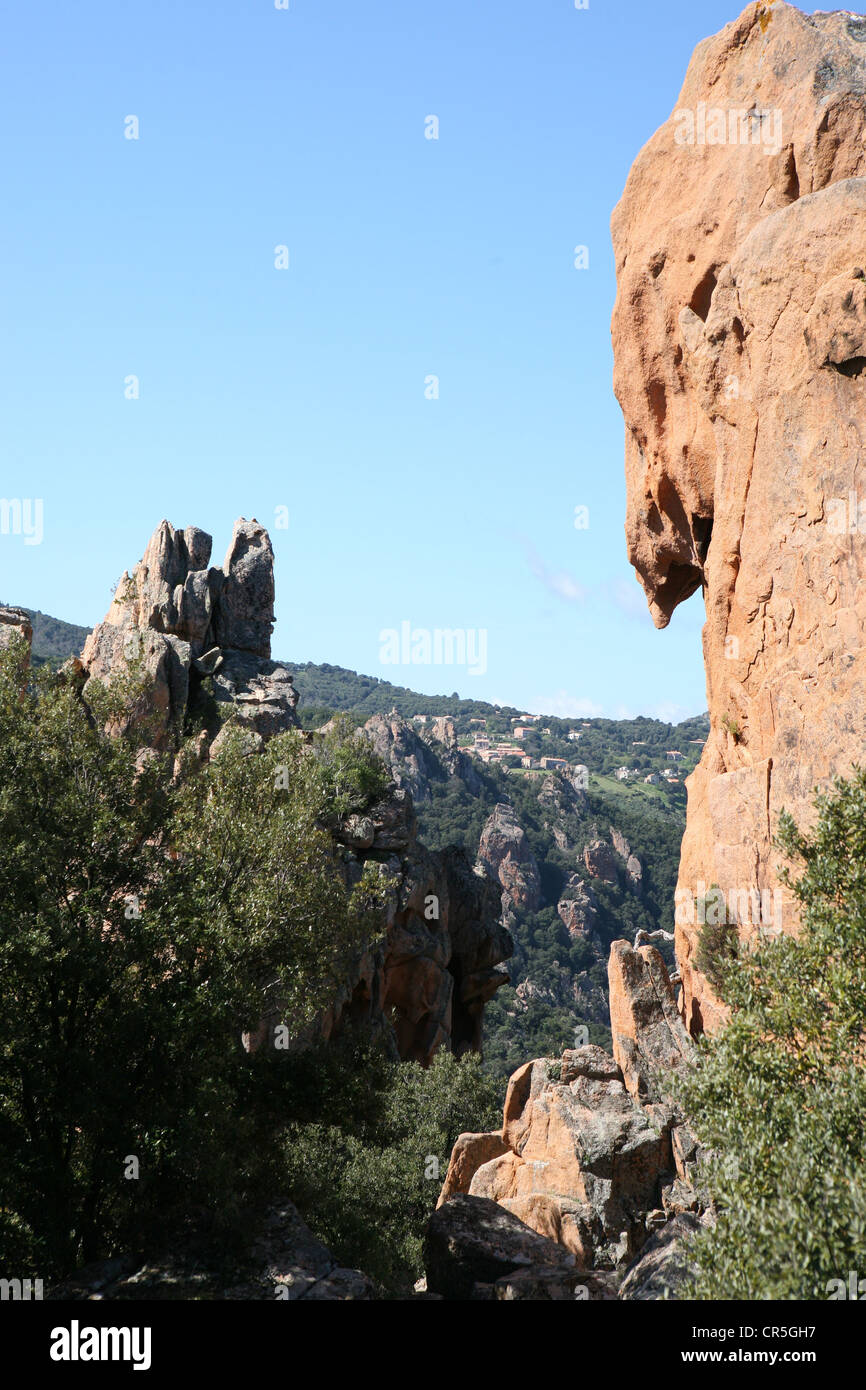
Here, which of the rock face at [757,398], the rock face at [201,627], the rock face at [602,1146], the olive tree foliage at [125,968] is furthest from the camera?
the rock face at [201,627]

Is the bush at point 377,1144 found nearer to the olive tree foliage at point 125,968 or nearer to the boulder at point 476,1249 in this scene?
the boulder at point 476,1249

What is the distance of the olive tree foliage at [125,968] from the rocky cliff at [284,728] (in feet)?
72.2

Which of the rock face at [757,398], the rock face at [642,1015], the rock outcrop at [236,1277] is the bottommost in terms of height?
the rock outcrop at [236,1277]

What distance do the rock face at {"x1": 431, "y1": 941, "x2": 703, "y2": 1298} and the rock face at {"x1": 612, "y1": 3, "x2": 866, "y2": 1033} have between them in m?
6.39

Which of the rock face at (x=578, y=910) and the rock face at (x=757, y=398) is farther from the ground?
the rock face at (x=757, y=398)

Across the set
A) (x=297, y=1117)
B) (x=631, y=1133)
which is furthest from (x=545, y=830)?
(x=297, y=1117)

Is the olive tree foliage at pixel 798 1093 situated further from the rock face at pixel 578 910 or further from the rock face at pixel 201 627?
the rock face at pixel 578 910

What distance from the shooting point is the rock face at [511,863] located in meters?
147

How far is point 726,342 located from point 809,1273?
59.2ft

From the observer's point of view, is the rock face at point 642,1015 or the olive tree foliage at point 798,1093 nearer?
the olive tree foliage at point 798,1093

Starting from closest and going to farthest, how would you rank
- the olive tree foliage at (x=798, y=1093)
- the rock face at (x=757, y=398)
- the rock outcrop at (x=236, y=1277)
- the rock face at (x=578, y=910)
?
1. the olive tree foliage at (x=798, y=1093)
2. the rock outcrop at (x=236, y=1277)
3. the rock face at (x=757, y=398)
4. the rock face at (x=578, y=910)

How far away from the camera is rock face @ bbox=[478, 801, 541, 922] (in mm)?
147000

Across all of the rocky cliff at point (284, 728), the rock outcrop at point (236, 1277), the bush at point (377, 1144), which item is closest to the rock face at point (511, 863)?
the rocky cliff at point (284, 728)

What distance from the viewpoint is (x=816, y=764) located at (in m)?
19.2
